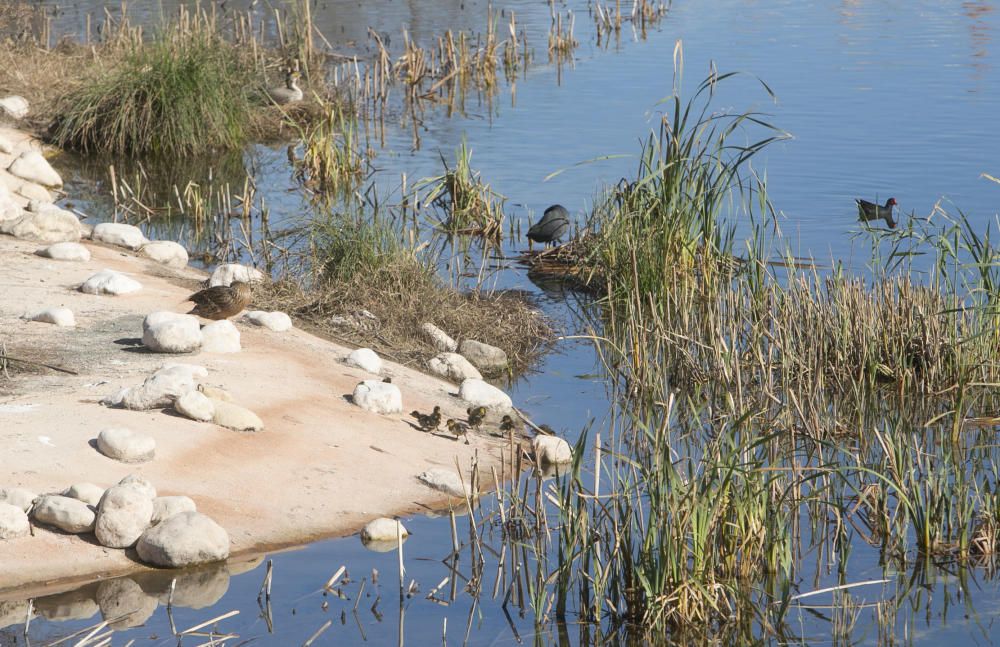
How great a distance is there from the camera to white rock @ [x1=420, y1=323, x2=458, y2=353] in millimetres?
9953

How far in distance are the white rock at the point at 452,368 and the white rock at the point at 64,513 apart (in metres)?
3.53

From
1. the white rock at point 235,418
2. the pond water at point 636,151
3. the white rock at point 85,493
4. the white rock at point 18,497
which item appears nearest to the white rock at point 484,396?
the pond water at point 636,151

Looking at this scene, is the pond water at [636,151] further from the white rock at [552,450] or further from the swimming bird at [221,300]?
the swimming bird at [221,300]

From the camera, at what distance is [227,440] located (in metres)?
7.29

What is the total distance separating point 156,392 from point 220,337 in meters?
1.19

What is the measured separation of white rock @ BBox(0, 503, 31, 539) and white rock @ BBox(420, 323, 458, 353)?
4.26m

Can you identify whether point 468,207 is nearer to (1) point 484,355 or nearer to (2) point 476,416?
(1) point 484,355

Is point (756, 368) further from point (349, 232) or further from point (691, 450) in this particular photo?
point (349, 232)

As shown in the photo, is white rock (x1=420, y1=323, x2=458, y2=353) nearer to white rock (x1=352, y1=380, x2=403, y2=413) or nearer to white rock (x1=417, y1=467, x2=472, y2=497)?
white rock (x1=352, y1=380, x2=403, y2=413)

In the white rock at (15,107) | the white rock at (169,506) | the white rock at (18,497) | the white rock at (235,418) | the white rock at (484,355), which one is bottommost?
the white rock at (484,355)

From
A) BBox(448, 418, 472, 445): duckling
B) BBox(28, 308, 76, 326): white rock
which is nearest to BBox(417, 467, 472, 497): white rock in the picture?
BBox(448, 418, 472, 445): duckling

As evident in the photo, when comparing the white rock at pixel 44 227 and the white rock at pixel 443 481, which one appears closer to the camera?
the white rock at pixel 443 481

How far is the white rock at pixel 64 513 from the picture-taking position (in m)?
6.13

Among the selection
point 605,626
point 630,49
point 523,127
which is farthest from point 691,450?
point 630,49
